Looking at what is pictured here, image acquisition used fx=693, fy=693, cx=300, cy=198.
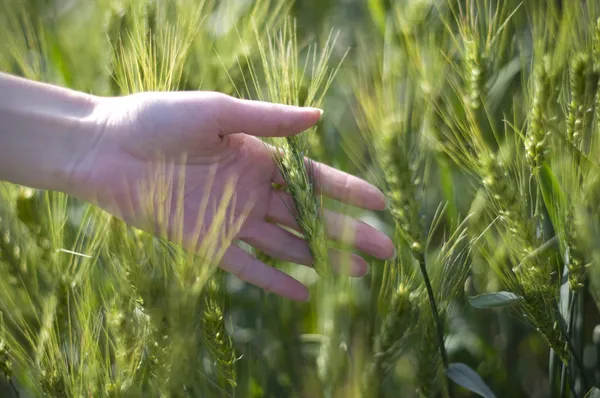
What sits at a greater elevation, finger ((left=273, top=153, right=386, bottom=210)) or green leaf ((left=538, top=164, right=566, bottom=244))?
green leaf ((left=538, top=164, right=566, bottom=244))

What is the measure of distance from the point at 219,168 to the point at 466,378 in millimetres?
428

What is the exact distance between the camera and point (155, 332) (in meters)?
0.65

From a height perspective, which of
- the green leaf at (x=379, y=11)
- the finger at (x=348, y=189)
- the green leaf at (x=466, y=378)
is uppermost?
→ the green leaf at (x=379, y=11)

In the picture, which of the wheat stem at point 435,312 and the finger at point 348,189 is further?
the finger at point 348,189

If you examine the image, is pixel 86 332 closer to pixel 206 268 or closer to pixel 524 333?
pixel 206 268

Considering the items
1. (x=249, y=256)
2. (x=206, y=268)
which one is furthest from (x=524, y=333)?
(x=206, y=268)

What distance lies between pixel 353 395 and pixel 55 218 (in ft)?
1.39

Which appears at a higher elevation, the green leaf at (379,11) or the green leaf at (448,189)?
the green leaf at (379,11)

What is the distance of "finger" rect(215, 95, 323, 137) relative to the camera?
0.79m

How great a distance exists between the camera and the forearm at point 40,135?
932 mm

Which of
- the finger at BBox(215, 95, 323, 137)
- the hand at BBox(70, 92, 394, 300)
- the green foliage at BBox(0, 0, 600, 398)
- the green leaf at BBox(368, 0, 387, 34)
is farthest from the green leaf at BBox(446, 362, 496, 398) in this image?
the green leaf at BBox(368, 0, 387, 34)

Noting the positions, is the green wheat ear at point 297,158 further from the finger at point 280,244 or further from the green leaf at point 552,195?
the green leaf at point 552,195

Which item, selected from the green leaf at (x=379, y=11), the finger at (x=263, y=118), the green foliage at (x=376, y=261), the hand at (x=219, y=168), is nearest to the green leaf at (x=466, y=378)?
the green foliage at (x=376, y=261)

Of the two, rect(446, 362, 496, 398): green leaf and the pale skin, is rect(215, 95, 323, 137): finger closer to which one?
the pale skin
